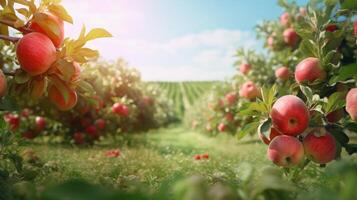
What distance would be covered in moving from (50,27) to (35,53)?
0.65 feet

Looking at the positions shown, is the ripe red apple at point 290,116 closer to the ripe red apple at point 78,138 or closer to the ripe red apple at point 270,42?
the ripe red apple at point 270,42

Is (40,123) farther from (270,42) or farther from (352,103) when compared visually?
(352,103)

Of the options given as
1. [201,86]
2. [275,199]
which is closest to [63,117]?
[275,199]

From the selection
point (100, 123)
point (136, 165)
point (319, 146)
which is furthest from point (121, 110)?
point (319, 146)

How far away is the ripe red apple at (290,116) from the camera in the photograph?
226cm

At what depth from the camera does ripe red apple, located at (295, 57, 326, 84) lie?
2.77 m

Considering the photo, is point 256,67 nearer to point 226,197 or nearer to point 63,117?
point 63,117

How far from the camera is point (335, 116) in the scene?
2.78m

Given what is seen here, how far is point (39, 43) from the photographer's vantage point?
219 centimetres

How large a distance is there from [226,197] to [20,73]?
5.78 feet

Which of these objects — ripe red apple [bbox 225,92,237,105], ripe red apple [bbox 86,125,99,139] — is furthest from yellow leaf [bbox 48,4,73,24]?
ripe red apple [bbox 225,92,237,105]

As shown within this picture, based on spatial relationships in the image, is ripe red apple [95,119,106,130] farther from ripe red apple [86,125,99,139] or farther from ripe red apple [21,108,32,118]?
ripe red apple [21,108,32,118]

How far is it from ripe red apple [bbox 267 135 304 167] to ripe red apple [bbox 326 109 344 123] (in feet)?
2.08

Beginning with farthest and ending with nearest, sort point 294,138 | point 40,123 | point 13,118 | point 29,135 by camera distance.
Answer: point 29,135 < point 40,123 < point 13,118 < point 294,138
